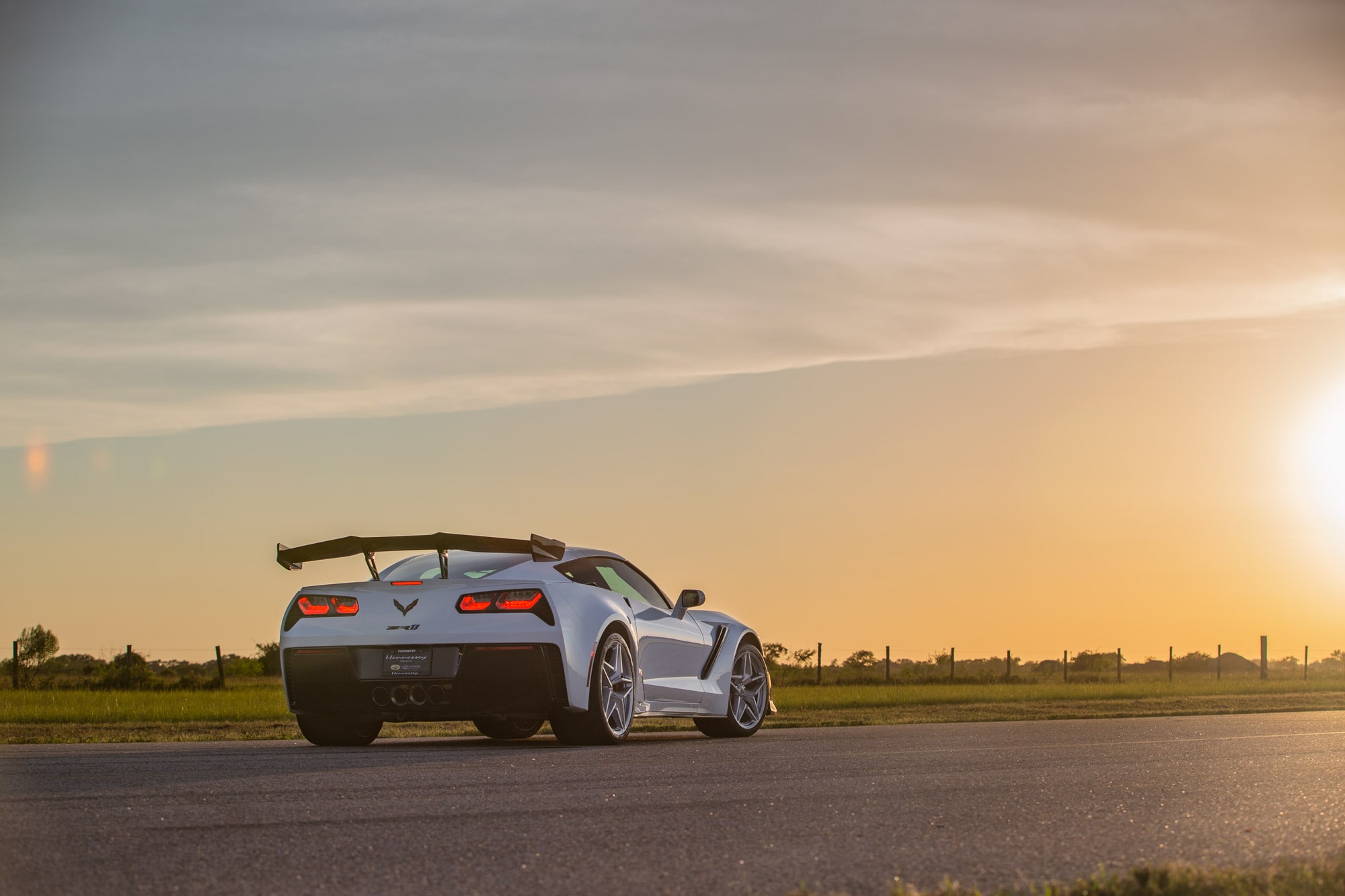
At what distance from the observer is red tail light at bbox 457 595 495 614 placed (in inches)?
358

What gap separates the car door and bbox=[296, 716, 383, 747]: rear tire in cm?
201

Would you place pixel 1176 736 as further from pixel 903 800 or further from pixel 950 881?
pixel 950 881

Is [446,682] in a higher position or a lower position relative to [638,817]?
higher

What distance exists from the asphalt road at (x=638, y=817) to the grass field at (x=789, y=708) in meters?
6.05

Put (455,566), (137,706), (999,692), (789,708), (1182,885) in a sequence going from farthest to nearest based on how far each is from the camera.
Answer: (999,692), (789,708), (137,706), (455,566), (1182,885)

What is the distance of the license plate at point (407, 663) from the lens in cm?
903

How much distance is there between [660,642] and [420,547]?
2.13m

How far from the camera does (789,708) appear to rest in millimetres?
24344

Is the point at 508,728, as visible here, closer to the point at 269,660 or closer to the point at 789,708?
the point at 789,708

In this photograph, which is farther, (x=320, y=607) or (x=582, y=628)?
(x=320, y=607)

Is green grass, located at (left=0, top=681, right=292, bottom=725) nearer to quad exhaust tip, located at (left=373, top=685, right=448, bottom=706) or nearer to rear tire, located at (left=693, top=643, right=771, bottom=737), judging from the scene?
rear tire, located at (left=693, top=643, right=771, bottom=737)

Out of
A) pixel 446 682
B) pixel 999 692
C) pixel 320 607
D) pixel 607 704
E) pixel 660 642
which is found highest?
pixel 320 607

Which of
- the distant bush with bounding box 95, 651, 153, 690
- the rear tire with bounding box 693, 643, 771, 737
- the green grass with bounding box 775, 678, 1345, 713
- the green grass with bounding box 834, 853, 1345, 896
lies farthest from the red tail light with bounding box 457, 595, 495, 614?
the distant bush with bounding box 95, 651, 153, 690

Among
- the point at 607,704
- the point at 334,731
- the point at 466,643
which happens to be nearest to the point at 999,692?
the point at 607,704
